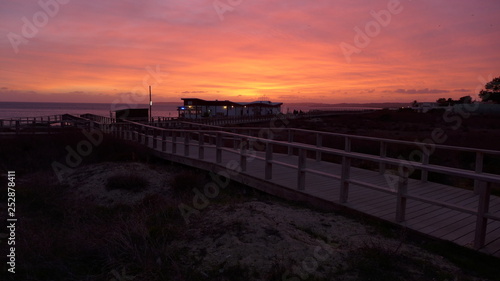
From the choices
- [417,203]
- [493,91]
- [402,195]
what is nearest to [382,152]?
[417,203]

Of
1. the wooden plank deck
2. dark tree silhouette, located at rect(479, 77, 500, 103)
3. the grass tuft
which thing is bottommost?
the grass tuft

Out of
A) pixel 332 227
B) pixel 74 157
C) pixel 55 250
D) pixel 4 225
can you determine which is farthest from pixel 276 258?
pixel 74 157

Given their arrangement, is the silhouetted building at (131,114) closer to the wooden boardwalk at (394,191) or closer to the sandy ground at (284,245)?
the wooden boardwalk at (394,191)

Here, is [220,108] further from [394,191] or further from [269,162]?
[394,191]

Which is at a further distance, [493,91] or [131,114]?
[493,91]

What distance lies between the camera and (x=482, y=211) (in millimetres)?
4484

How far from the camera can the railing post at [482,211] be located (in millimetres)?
4465

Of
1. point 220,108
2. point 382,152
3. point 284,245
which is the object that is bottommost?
point 284,245

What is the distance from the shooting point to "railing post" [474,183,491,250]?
446 cm

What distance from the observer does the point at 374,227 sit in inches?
221

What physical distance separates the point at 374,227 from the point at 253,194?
11.8 ft

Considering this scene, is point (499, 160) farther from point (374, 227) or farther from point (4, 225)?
point (4, 225)

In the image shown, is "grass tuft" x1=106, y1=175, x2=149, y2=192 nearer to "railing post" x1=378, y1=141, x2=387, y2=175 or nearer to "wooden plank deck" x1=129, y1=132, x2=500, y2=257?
"wooden plank deck" x1=129, y1=132, x2=500, y2=257

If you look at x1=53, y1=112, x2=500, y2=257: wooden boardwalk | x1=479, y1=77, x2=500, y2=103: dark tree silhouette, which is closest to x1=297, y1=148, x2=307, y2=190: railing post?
x1=53, y1=112, x2=500, y2=257: wooden boardwalk
